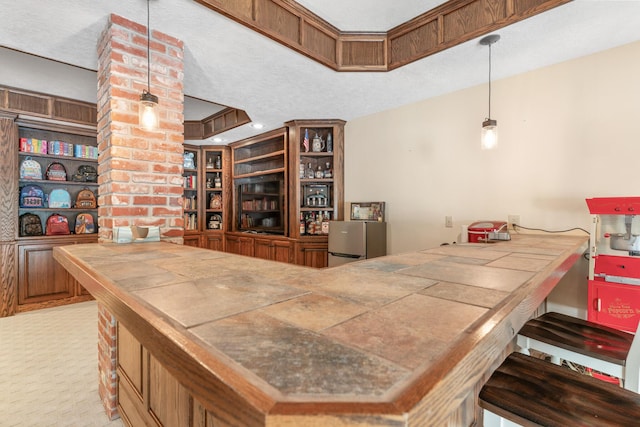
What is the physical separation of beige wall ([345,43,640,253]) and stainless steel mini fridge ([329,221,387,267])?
171 millimetres

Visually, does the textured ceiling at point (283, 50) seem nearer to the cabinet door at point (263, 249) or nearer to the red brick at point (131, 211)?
the red brick at point (131, 211)

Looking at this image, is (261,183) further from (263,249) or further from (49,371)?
(49,371)

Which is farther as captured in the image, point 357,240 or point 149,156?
point 357,240

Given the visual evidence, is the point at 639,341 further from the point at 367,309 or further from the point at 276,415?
the point at 276,415

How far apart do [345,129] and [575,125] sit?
7.99ft

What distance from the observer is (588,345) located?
1182 millimetres

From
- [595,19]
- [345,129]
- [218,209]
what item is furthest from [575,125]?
[218,209]

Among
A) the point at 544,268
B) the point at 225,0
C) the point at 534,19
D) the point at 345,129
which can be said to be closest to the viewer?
the point at 544,268

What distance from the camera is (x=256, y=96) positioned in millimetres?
3209

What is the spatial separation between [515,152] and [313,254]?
255 cm

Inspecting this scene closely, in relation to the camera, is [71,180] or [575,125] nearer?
[575,125]

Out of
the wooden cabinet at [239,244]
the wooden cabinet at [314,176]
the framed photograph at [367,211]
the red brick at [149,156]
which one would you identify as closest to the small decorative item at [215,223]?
the wooden cabinet at [239,244]

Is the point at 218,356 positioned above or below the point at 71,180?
below

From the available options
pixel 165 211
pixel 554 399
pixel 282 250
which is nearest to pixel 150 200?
pixel 165 211
